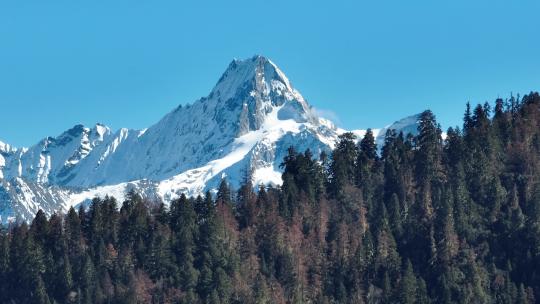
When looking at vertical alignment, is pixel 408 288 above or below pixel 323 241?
below

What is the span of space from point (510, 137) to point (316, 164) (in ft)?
106

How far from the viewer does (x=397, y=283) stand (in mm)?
160875

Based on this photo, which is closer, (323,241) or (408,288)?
(408,288)

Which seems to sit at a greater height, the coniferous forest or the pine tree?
the coniferous forest

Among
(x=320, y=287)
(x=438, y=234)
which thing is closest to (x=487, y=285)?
(x=438, y=234)

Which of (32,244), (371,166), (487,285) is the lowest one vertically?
(487,285)

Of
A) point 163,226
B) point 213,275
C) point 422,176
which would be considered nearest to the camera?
point 213,275

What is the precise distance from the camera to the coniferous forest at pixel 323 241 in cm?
16025

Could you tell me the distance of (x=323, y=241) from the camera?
17200 centimetres

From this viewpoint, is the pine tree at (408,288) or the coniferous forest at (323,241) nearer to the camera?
the pine tree at (408,288)

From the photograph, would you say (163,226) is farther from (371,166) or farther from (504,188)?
(504,188)

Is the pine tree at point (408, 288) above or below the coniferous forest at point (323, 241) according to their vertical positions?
below

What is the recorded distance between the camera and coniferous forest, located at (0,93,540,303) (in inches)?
6309

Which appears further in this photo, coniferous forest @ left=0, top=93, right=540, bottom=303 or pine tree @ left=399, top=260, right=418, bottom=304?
coniferous forest @ left=0, top=93, right=540, bottom=303
